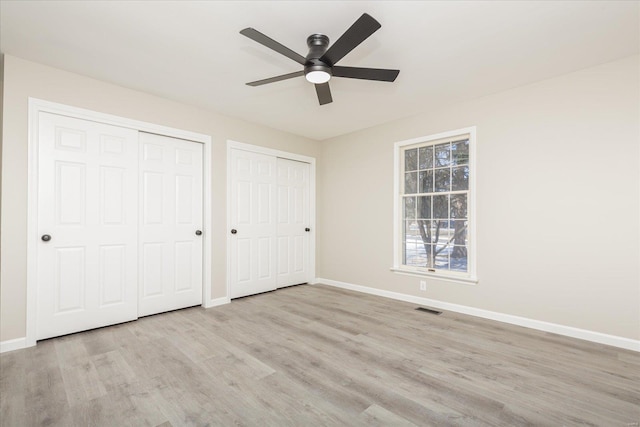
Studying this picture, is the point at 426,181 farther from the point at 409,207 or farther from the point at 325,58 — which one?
the point at 325,58

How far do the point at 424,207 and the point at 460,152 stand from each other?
2.80ft

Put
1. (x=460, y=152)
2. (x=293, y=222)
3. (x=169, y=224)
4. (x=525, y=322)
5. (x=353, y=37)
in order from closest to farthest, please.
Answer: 1. (x=353, y=37)
2. (x=525, y=322)
3. (x=169, y=224)
4. (x=460, y=152)
5. (x=293, y=222)

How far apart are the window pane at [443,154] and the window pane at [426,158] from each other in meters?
0.09

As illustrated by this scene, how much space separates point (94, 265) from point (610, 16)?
5.04 m

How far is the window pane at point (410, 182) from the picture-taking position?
4.35 m

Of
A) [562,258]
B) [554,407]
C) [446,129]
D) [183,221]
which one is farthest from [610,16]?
[183,221]

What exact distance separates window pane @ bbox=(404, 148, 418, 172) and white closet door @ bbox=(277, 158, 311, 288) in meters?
1.84

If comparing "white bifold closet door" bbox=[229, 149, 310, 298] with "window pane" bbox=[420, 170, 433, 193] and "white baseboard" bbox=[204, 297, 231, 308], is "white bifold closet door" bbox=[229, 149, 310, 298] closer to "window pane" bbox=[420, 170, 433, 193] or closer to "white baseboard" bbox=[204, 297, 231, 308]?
"white baseboard" bbox=[204, 297, 231, 308]

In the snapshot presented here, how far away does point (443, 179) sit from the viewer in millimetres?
4043

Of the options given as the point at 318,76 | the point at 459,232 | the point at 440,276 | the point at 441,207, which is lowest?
the point at 440,276

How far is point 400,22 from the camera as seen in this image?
90.6 inches

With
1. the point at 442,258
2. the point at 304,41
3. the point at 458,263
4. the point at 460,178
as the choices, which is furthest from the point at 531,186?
the point at 304,41

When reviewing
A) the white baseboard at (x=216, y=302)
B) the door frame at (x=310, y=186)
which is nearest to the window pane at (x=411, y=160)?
the door frame at (x=310, y=186)

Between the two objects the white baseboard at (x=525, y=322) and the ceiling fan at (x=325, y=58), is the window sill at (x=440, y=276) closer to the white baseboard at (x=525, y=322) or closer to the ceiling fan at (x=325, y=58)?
the white baseboard at (x=525, y=322)
